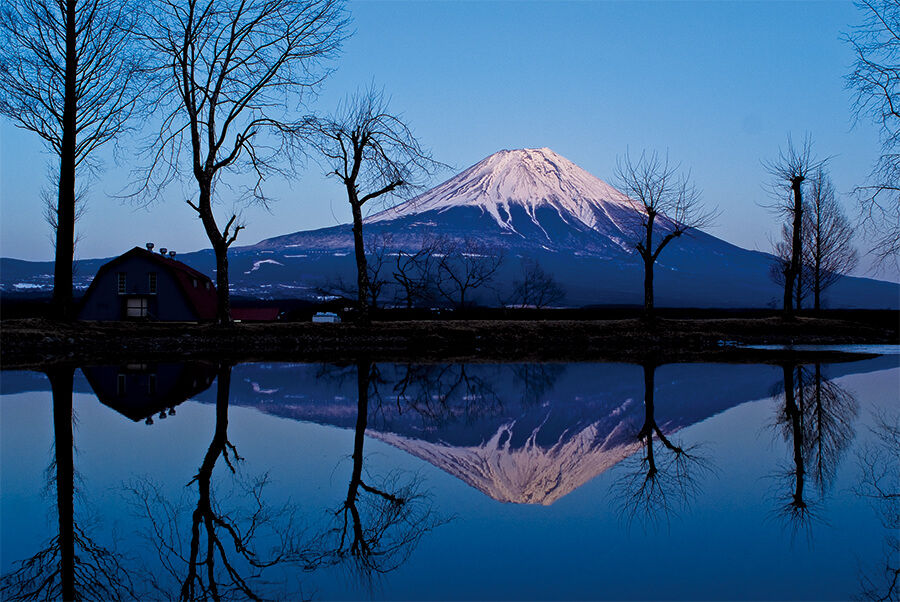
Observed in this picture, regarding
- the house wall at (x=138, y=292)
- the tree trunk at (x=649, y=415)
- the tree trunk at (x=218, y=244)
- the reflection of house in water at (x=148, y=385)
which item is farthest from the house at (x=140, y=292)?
the tree trunk at (x=649, y=415)

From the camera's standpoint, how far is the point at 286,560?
16.3 feet

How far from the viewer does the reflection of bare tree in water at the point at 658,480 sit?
6.07 meters

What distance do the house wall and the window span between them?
8.8 inches

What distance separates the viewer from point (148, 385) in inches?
559

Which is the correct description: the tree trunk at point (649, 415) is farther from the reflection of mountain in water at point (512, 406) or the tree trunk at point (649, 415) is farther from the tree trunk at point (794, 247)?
the tree trunk at point (794, 247)

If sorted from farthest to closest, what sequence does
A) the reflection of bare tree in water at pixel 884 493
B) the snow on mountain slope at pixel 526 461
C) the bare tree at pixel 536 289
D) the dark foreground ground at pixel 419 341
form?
the bare tree at pixel 536 289 < the dark foreground ground at pixel 419 341 < the snow on mountain slope at pixel 526 461 < the reflection of bare tree in water at pixel 884 493

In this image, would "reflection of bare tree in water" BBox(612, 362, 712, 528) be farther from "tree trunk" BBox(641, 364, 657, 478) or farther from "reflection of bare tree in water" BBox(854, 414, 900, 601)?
"reflection of bare tree in water" BBox(854, 414, 900, 601)

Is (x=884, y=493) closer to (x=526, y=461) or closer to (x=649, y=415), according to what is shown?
(x=526, y=461)

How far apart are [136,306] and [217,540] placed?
44265 mm

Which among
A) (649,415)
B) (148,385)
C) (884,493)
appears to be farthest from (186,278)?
(884,493)

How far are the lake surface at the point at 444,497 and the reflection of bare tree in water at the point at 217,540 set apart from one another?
0.06 feet

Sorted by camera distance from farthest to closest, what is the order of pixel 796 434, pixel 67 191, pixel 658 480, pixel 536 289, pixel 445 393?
1. pixel 536 289
2. pixel 67 191
3. pixel 445 393
4. pixel 796 434
5. pixel 658 480

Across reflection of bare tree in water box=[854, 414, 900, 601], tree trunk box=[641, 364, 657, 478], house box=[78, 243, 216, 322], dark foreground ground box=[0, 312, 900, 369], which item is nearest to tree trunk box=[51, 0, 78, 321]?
dark foreground ground box=[0, 312, 900, 369]

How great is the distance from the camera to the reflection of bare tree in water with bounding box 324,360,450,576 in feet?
16.6
